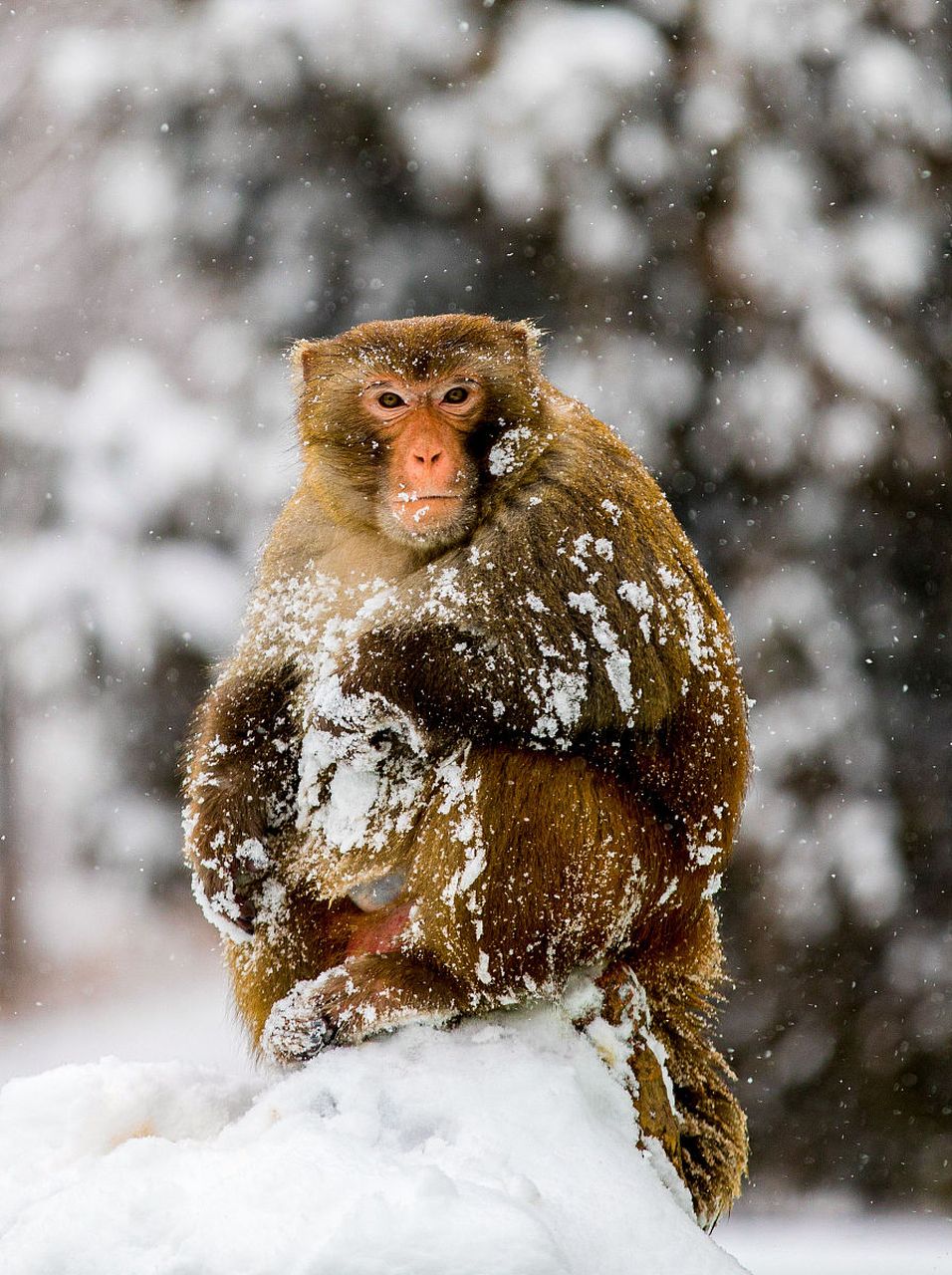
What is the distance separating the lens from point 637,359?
6.33 meters

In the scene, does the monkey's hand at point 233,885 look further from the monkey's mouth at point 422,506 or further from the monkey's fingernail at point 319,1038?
the monkey's mouth at point 422,506

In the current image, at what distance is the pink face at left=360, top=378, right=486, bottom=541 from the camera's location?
2811 mm

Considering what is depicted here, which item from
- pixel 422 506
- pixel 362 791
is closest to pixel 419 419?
pixel 422 506

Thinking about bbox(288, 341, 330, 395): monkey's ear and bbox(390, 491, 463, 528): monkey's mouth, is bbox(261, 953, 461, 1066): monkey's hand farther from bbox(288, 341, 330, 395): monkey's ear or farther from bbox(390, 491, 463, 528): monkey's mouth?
bbox(288, 341, 330, 395): monkey's ear

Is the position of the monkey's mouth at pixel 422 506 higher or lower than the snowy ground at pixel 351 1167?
higher

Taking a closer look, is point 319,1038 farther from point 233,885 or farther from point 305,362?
point 305,362

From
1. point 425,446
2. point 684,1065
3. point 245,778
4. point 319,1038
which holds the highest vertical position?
point 425,446

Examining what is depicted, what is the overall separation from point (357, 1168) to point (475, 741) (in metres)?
0.90

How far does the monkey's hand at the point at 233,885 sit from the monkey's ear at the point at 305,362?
104 centimetres

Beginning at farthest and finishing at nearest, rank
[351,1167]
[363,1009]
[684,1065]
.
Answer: [684,1065]
[363,1009]
[351,1167]

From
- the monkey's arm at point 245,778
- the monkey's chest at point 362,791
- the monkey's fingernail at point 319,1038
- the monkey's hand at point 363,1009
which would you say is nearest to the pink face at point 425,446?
the monkey's chest at point 362,791

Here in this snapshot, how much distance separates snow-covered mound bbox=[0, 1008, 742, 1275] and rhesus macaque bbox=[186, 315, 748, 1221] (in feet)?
0.54

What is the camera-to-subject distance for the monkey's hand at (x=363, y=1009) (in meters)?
2.68

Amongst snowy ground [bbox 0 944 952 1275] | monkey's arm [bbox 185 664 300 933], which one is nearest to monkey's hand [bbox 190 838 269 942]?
monkey's arm [bbox 185 664 300 933]
